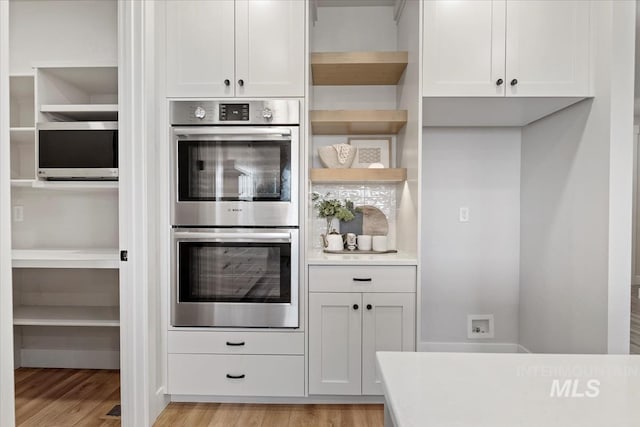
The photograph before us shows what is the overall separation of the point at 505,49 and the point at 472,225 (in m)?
1.26

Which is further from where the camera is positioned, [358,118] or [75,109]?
[358,118]

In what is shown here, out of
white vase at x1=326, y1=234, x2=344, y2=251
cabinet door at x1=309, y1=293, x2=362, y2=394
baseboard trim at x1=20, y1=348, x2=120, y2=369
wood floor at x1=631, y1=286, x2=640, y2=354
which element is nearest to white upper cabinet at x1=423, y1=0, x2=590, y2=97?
white vase at x1=326, y1=234, x2=344, y2=251

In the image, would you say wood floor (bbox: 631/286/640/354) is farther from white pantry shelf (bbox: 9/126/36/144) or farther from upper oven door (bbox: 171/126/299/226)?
white pantry shelf (bbox: 9/126/36/144)

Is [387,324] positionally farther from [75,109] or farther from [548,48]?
[75,109]

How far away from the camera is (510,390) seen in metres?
0.81

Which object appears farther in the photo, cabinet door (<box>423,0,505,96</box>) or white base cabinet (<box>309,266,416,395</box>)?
white base cabinet (<box>309,266,416,395</box>)

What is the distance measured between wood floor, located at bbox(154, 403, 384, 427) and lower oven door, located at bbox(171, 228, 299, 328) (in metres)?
0.49

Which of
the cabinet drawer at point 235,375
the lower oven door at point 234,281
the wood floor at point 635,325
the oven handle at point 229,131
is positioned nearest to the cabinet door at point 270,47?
the oven handle at point 229,131

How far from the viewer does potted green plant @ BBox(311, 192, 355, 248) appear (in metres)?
2.88

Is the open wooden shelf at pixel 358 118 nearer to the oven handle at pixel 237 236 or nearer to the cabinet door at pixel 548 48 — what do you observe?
the cabinet door at pixel 548 48

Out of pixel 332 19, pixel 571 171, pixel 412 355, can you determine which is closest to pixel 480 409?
pixel 412 355

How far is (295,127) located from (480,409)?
1912mm

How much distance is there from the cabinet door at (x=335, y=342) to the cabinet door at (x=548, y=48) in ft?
5.03

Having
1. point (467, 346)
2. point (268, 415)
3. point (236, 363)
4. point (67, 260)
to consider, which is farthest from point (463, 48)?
point (67, 260)
